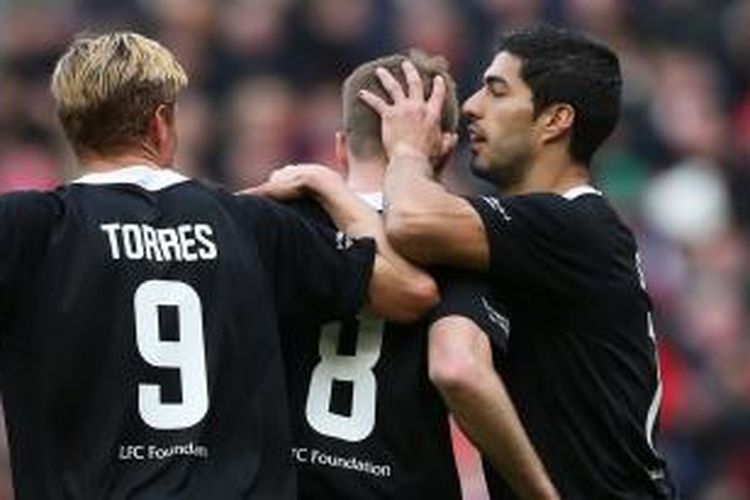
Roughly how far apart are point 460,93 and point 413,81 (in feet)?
24.5

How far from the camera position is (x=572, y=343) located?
8484mm

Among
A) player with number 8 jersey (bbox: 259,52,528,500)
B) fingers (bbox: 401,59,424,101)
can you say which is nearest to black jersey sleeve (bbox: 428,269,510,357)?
player with number 8 jersey (bbox: 259,52,528,500)

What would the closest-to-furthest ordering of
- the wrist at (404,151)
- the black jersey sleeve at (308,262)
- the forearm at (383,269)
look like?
the black jersey sleeve at (308,262) → the forearm at (383,269) → the wrist at (404,151)

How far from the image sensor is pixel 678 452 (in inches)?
574

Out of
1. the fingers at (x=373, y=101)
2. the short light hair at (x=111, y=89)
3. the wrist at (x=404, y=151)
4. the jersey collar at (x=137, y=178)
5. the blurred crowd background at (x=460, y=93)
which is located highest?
the short light hair at (x=111, y=89)

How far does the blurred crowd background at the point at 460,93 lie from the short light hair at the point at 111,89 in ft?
24.5

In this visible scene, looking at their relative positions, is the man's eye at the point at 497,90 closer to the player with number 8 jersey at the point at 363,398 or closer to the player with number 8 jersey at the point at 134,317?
the player with number 8 jersey at the point at 363,398

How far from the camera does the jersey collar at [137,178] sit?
7.90 metres

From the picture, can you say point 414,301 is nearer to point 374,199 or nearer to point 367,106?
point 374,199

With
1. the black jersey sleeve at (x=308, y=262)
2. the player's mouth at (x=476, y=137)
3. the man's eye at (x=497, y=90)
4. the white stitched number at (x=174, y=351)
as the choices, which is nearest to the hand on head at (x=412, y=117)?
the player's mouth at (x=476, y=137)

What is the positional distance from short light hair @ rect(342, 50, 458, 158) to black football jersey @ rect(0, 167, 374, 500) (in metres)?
0.58

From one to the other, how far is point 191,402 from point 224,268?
0.37 metres

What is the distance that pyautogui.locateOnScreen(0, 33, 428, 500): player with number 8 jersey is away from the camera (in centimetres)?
774

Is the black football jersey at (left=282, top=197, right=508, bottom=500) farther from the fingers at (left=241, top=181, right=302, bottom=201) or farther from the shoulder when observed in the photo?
the shoulder
